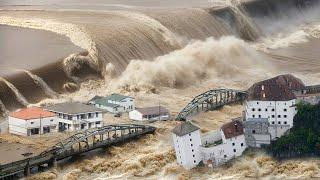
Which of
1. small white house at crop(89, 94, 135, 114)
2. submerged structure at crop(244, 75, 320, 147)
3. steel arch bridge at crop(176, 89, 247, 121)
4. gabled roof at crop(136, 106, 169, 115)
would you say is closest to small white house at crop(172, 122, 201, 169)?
submerged structure at crop(244, 75, 320, 147)

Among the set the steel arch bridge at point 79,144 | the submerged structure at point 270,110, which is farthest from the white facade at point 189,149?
the steel arch bridge at point 79,144

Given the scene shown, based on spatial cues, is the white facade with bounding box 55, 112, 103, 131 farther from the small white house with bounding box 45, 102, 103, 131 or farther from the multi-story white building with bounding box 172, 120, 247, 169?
the multi-story white building with bounding box 172, 120, 247, 169

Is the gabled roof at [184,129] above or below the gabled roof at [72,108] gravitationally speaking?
below

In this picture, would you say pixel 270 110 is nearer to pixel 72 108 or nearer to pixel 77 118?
pixel 77 118

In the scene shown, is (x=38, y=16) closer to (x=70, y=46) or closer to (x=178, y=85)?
(x=70, y=46)

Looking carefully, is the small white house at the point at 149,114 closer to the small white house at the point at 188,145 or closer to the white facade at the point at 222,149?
the white facade at the point at 222,149
